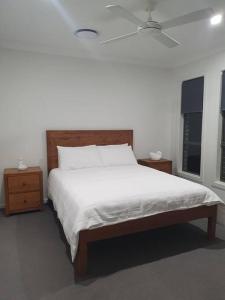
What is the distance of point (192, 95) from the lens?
426 centimetres

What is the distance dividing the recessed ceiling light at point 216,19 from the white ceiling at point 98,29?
0.07m

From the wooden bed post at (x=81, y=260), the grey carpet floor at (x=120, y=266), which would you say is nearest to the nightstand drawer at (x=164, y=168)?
the grey carpet floor at (x=120, y=266)

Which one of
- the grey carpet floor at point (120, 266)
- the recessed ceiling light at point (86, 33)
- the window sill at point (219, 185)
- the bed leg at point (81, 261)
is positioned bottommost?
the grey carpet floor at point (120, 266)

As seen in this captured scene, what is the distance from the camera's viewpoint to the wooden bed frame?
2062 mm

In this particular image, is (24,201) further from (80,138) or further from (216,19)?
(216,19)

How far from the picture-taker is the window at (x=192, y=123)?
4148 mm

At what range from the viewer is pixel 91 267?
7.17 ft

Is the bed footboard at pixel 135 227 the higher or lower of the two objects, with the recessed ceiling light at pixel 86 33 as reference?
lower

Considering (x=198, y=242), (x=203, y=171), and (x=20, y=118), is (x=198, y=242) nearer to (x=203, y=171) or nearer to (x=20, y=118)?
(x=203, y=171)

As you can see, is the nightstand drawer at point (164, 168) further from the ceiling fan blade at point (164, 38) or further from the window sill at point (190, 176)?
the ceiling fan blade at point (164, 38)

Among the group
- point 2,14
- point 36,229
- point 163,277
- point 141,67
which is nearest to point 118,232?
point 163,277

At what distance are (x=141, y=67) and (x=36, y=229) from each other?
3.42 m

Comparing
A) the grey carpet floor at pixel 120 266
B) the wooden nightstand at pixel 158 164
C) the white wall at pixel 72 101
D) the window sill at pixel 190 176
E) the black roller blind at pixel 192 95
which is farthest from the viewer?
the wooden nightstand at pixel 158 164

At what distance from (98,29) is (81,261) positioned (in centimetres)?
267
